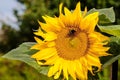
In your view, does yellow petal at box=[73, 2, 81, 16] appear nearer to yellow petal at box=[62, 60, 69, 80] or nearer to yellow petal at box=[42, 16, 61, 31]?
yellow petal at box=[42, 16, 61, 31]

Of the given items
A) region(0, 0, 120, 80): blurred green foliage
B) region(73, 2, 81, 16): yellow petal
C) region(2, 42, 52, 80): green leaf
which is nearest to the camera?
region(73, 2, 81, 16): yellow petal

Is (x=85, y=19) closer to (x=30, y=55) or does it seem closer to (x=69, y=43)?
(x=69, y=43)

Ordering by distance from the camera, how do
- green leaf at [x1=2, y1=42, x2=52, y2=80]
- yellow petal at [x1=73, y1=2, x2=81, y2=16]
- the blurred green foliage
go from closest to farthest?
1. yellow petal at [x1=73, y1=2, x2=81, y2=16]
2. green leaf at [x1=2, y1=42, x2=52, y2=80]
3. the blurred green foliage

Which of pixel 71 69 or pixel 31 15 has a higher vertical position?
pixel 71 69

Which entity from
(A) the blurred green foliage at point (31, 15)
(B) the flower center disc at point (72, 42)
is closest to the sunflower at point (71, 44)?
(B) the flower center disc at point (72, 42)

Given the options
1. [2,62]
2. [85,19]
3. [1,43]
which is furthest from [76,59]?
[1,43]

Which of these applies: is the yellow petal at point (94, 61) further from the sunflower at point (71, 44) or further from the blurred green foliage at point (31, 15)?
the blurred green foliage at point (31, 15)

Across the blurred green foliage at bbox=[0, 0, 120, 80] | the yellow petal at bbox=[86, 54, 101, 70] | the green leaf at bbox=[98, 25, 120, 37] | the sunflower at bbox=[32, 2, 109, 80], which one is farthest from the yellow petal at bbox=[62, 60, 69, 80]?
the blurred green foliage at bbox=[0, 0, 120, 80]

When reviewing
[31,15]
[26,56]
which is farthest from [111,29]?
[31,15]

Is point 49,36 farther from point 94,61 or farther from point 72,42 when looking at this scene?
point 94,61
